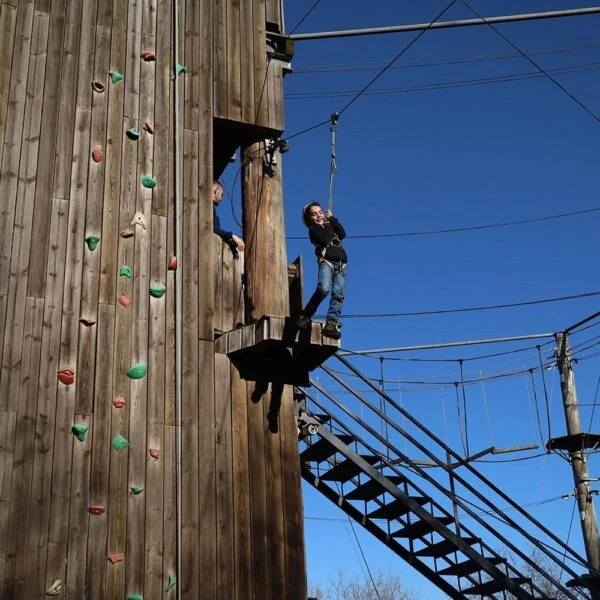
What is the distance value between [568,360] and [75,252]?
12.6 m

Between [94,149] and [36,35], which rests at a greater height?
[36,35]

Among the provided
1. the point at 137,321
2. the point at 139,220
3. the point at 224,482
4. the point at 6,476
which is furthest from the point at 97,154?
the point at 224,482

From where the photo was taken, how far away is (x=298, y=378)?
9.71 metres

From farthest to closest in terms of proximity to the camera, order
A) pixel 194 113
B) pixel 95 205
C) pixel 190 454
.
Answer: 1. pixel 194 113
2. pixel 95 205
3. pixel 190 454

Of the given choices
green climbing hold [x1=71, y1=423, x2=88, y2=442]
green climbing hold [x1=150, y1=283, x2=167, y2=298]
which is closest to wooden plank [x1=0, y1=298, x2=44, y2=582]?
green climbing hold [x1=71, y1=423, x2=88, y2=442]

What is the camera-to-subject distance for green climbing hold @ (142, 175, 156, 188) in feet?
32.4

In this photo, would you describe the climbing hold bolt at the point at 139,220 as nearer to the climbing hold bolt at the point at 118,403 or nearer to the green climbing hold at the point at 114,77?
the green climbing hold at the point at 114,77

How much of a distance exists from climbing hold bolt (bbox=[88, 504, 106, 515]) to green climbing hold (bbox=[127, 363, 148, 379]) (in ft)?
4.07

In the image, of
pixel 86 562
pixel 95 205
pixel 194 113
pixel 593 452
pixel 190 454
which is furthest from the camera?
pixel 593 452

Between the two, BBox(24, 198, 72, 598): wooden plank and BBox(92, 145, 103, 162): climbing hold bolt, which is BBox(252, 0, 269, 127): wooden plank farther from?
BBox(24, 198, 72, 598): wooden plank

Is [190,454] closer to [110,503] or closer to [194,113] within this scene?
[110,503]

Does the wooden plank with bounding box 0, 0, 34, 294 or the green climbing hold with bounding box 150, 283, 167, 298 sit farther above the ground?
the wooden plank with bounding box 0, 0, 34, 294

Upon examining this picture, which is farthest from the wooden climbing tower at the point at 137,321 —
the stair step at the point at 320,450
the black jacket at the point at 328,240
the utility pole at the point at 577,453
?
the utility pole at the point at 577,453

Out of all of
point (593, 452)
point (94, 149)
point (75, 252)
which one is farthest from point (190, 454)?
point (593, 452)
